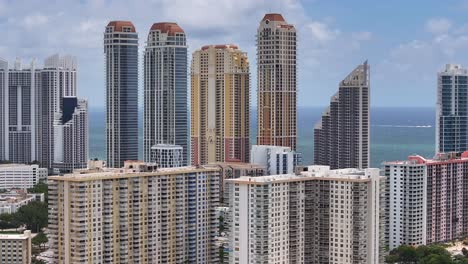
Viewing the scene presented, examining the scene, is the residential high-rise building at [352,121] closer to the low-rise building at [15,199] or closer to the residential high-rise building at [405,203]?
the residential high-rise building at [405,203]

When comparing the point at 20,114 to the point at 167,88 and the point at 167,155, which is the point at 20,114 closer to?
the point at 167,88

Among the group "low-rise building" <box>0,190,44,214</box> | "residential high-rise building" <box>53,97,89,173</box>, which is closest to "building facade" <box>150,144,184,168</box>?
"low-rise building" <box>0,190,44,214</box>

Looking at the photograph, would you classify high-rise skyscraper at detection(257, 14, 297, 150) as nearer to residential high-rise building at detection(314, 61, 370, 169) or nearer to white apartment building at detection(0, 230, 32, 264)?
residential high-rise building at detection(314, 61, 370, 169)

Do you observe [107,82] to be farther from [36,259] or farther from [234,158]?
[36,259]

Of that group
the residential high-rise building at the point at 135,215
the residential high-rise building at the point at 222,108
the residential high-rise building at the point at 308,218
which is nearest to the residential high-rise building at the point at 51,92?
the residential high-rise building at the point at 222,108

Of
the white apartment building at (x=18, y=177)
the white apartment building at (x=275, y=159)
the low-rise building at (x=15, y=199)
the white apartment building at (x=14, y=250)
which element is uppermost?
the white apartment building at (x=275, y=159)

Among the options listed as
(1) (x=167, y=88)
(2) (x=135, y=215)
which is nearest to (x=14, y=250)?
(2) (x=135, y=215)
